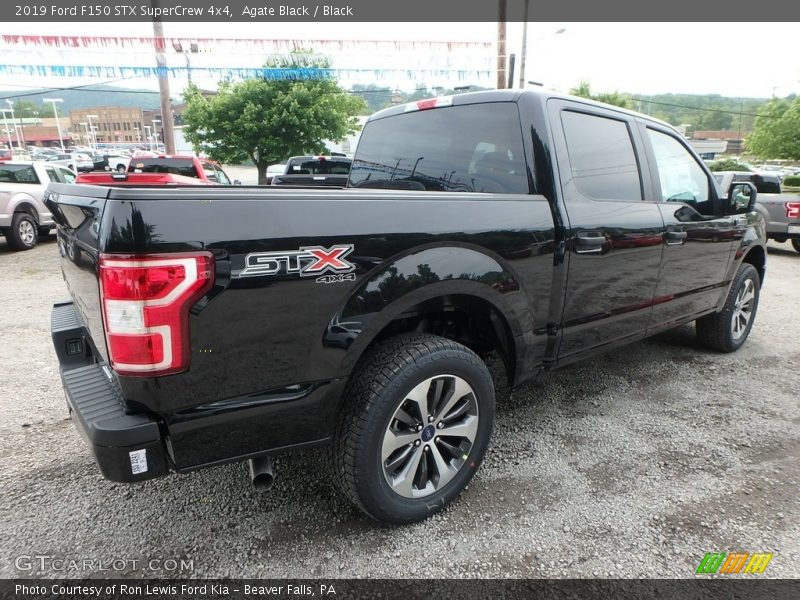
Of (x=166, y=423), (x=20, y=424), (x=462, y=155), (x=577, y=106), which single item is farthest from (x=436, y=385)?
(x=20, y=424)

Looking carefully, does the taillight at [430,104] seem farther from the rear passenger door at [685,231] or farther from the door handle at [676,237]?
the door handle at [676,237]

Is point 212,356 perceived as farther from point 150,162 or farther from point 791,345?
point 150,162

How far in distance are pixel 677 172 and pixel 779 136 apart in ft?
153

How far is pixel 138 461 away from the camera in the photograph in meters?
1.64

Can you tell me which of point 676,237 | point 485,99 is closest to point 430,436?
point 485,99

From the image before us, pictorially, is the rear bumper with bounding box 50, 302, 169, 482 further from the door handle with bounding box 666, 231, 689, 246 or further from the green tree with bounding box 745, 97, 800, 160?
the green tree with bounding box 745, 97, 800, 160

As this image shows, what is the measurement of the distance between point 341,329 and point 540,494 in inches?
55.4

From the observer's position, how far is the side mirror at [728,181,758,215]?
158 inches

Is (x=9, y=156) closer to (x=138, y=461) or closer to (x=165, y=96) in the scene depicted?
(x=165, y=96)

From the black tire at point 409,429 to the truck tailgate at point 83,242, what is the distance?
0.95 meters

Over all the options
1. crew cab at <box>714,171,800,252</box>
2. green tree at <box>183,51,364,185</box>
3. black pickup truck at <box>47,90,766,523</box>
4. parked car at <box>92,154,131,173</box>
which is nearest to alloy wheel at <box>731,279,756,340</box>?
black pickup truck at <box>47,90,766,523</box>

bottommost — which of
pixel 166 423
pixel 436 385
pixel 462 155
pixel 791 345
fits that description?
pixel 791 345

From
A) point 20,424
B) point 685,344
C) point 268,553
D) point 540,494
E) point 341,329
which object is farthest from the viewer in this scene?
point 685,344

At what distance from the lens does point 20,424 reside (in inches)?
125
